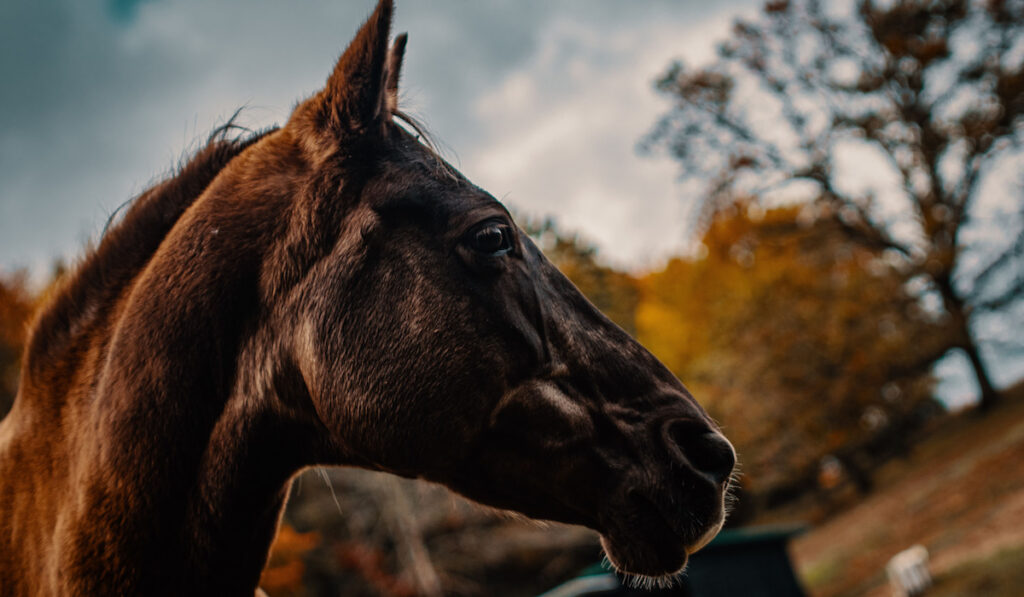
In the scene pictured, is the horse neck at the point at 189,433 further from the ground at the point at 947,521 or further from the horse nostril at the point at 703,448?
the ground at the point at 947,521

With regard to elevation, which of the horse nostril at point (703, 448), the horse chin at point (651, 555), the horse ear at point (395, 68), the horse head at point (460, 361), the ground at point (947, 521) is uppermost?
the horse ear at point (395, 68)

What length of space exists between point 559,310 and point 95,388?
4.47ft

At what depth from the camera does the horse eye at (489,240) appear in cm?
193

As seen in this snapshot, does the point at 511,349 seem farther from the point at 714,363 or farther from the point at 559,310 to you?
the point at 714,363

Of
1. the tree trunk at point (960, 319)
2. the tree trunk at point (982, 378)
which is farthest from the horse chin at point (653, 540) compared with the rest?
the tree trunk at point (982, 378)

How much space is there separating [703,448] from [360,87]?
140 centimetres

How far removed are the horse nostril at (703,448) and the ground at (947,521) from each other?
10.1 m

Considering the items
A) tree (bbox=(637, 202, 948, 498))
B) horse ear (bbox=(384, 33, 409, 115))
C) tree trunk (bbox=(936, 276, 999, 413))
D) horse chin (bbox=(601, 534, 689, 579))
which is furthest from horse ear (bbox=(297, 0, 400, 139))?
tree trunk (bbox=(936, 276, 999, 413))

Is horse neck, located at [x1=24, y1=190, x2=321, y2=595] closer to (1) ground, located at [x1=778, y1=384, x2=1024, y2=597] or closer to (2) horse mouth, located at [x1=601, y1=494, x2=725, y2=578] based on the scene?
(2) horse mouth, located at [x1=601, y1=494, x2=725, y2=578]

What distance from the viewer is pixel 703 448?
69.8 inches

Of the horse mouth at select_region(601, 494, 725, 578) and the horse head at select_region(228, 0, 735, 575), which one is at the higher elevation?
the horse head at select_region(228, 0, 735, 575)

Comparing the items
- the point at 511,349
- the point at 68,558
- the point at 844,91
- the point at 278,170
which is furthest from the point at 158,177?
the point at 844,91

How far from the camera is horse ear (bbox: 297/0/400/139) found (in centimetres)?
194

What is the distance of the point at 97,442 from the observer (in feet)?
6.12
